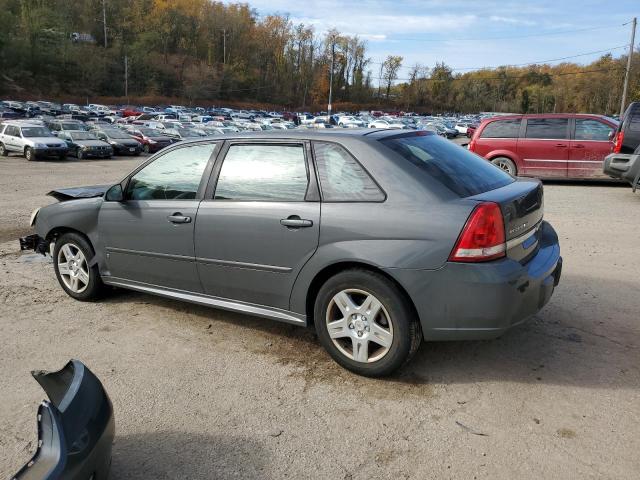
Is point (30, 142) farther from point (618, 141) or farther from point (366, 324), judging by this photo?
point (366, 324)

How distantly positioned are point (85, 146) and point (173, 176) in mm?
21463

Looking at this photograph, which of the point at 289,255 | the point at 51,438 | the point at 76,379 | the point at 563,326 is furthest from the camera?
the point at 563,326

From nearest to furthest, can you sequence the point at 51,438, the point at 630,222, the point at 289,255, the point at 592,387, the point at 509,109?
the point at 51,438
the point at 592,387
the point at 289,255
the point at 630,222
the point at 509,109

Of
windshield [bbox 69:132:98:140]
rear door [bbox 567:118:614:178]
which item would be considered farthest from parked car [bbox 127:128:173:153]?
rear door [bbox 567:118:614:178]

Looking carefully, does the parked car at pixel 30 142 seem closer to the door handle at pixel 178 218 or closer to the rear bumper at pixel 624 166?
the rear bumper at pixel 624 166

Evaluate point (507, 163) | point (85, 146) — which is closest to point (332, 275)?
point (507, 163)

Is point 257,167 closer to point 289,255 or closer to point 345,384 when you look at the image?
point 289,255

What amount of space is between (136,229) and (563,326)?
11.6 ft

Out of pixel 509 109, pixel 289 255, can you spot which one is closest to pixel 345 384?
pixel 289 255

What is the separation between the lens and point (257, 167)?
390cm

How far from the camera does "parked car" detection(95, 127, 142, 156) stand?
2560cm

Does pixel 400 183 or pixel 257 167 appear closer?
pixel 400 183

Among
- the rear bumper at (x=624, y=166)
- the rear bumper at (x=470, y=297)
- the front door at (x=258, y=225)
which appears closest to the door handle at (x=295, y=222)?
the front door at (x=258, y=225)

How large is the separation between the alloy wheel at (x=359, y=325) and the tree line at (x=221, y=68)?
7844 centimetres
